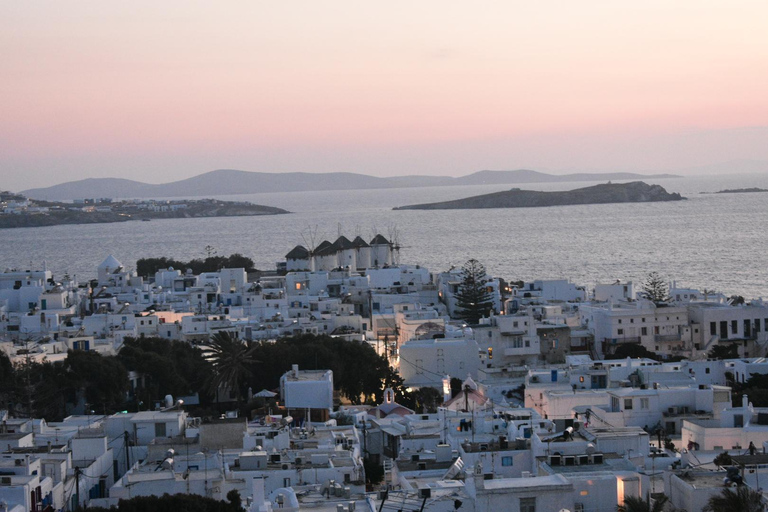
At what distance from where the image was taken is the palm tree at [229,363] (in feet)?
76.7

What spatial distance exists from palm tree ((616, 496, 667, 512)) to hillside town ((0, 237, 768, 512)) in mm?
63

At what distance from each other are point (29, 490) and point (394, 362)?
54.6 ft

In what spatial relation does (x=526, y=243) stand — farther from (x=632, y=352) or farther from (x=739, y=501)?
(x=739, y=501)

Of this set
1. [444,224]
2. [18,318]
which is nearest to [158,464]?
[18,318]

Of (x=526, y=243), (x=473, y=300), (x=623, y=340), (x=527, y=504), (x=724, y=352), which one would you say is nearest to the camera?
(x=527, y=504)

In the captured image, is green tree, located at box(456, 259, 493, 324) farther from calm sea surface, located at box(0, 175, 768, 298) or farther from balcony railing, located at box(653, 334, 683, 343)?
calm sea surface, located at box(0, 175, 768, 298)

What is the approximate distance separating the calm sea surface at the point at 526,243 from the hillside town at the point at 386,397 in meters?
18.7

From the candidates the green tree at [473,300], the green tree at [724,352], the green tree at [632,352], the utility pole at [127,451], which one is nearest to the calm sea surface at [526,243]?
the green tree at [473,300]

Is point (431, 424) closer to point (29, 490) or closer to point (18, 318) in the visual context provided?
point (29, 490)

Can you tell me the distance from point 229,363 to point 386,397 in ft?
13.0

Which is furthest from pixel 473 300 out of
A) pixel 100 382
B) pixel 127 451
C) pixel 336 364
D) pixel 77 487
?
pixel 77 487

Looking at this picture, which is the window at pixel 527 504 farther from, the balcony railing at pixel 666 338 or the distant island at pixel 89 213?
the distant island at pixel 89 213

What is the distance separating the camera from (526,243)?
93.2 metres

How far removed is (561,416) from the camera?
62.3 ft
